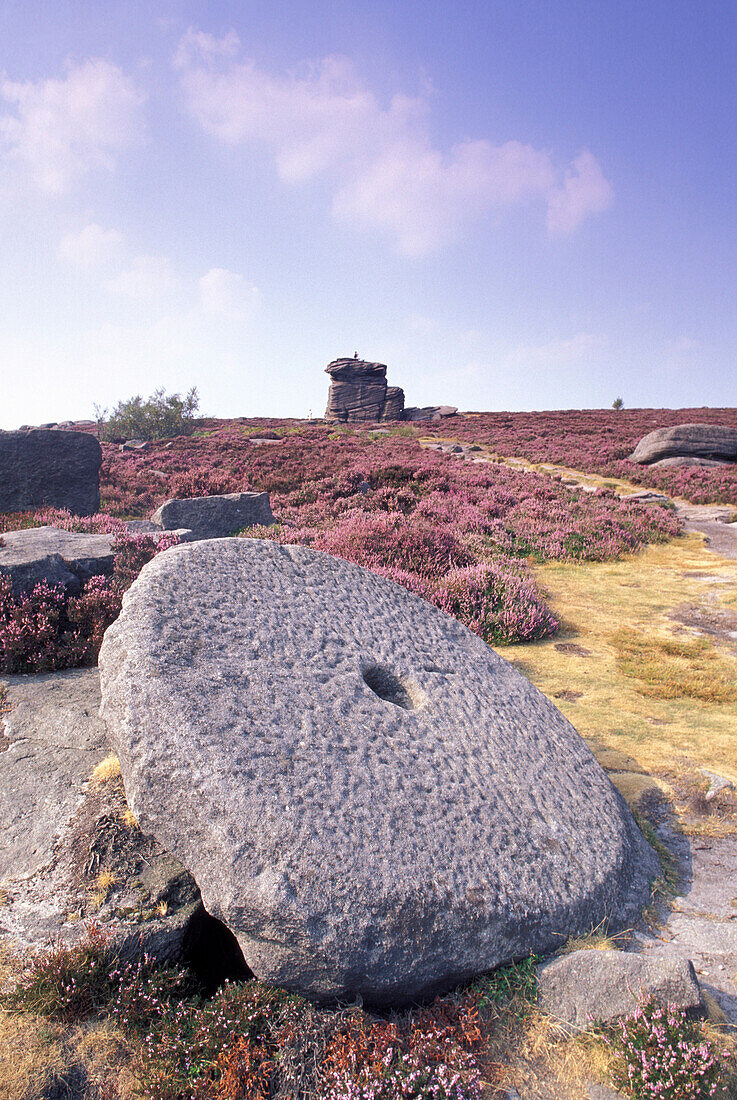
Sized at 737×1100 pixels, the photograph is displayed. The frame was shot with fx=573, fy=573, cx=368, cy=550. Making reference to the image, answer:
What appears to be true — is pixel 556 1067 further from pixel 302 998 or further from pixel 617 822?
pixel 617 822

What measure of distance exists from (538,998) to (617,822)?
1214 millimetres

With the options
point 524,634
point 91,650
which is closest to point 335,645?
point 91,650

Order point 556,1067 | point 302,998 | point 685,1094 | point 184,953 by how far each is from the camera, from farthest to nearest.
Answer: point 184,953
point 302,998
point 556,1067
point 685,1094

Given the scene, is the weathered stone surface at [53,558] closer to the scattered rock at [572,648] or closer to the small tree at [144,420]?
the scattered rock at [572,648]

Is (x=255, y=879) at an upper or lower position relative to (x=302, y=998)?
upper

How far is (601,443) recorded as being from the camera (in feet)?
110

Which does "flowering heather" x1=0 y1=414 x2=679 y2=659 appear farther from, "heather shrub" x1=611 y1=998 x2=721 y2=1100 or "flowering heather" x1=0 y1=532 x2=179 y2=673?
"heather shrub" x1=611 y1=998 x2=721 y2=1100

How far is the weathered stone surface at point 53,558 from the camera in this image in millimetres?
5918

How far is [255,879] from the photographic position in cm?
229

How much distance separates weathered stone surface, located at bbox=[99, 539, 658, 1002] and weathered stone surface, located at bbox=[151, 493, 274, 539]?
8.57m

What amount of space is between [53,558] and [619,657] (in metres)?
6.57

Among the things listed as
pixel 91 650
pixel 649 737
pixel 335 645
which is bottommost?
pixel 649 737

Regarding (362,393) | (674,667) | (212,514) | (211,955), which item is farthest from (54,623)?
(362,393)

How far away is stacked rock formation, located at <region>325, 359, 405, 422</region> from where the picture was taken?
188 ft
